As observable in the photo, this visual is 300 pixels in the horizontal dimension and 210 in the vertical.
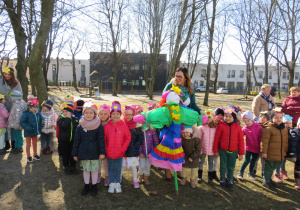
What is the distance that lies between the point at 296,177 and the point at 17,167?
18.4 feet

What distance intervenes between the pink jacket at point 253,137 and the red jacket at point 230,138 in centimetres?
42

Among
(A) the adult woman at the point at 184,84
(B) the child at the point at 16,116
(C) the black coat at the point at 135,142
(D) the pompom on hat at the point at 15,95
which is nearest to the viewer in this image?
(A) the adult woman at the point at 184,84

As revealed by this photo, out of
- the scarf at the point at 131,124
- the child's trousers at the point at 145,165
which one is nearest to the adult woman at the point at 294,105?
the child's trousers at the point at 145,165

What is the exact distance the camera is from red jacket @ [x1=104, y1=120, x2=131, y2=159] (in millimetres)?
3469

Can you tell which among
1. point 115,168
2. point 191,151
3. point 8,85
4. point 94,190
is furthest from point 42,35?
point 191,151

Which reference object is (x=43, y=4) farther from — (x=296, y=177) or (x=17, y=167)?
(x=296, y=177)

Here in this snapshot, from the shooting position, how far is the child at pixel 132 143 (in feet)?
12.0

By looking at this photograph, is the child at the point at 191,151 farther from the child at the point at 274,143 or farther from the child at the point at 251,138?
the child at the point at 274,143

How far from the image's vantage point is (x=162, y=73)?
41.5 metres

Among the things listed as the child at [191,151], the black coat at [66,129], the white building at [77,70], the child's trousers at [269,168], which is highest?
the white building at [77,70]

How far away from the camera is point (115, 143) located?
11.4ft

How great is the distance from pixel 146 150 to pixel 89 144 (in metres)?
1.02

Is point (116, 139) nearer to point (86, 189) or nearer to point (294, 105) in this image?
point (86, 189)

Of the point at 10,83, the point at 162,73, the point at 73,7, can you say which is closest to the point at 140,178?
the point at 10,83
